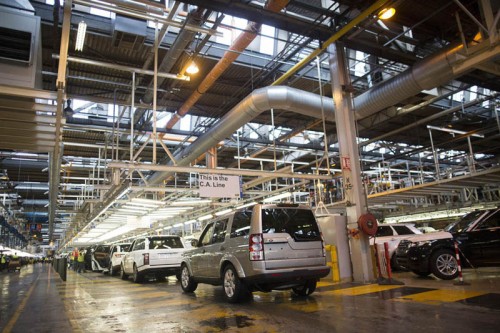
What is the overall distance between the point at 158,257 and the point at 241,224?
669 cm

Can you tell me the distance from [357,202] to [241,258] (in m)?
4.13

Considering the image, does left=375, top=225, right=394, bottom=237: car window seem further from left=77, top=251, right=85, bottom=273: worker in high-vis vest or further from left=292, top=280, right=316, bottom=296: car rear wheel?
left=77, top=251, right=85, bottom=273: worker in high-vis vest

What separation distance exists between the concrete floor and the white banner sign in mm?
2837

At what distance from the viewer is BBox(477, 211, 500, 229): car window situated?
9125 millimetres

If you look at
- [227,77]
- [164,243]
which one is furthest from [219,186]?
[164,243]

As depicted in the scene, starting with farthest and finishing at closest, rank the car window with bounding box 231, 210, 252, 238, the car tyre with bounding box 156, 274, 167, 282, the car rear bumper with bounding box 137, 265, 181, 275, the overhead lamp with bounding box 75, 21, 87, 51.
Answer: the car tyre with bounding box 156, 274, 167, 282, the car rear bumper with bounding box 137, 265, 181, 275, the car window with bounding box 231, 210, 252, 238, the overhead lamp with bounding box 75, 21, 87, 51

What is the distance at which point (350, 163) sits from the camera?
32.6ft

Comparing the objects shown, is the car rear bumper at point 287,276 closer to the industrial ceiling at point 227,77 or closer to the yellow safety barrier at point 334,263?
the yellow safety barrier at point 334,263

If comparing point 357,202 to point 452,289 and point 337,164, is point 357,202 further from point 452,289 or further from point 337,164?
point 337,164

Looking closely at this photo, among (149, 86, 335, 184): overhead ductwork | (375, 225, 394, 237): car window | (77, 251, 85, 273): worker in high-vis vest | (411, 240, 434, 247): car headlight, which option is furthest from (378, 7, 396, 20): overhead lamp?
(77, 251, 85, 273): worker in high-vis vest

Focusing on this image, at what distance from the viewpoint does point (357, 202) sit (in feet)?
32.0

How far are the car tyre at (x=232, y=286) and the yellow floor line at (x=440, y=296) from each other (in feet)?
9.11

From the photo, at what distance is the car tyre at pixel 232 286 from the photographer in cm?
700

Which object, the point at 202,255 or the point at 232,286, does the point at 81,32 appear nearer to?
the point at 202,255
